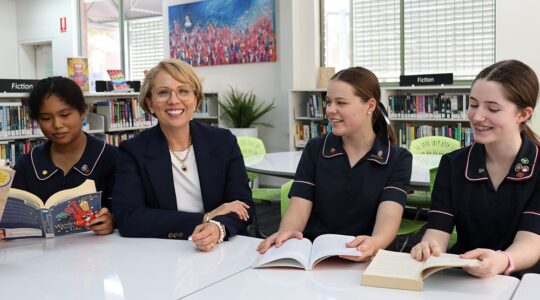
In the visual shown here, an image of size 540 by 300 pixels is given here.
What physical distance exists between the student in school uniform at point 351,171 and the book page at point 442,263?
0.53 metres

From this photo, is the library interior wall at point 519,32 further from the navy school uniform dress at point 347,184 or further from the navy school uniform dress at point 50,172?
the navy school uniform dress at point 50,172

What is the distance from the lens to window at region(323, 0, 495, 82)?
6.05 meters

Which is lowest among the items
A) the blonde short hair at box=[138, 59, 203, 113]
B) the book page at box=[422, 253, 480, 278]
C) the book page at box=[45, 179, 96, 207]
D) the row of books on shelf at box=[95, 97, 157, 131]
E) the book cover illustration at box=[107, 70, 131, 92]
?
the book page at box=[422, 253, 480, 278]

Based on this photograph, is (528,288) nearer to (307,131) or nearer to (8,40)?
(307,131)

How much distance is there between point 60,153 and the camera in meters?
2.17

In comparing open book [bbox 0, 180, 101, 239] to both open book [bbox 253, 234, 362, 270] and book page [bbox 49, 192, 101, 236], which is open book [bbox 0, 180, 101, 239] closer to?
book page [bbox 49, 192, 101, 236]

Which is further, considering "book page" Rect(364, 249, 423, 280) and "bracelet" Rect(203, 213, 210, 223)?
"bracelet" Rect(203, 213, 210, 223)

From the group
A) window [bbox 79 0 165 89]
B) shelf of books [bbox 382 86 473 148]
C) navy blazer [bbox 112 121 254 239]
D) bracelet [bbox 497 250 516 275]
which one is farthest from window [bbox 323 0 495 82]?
bracelet [bbox 497 250 516 275]

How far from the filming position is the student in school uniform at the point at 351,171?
192 cm

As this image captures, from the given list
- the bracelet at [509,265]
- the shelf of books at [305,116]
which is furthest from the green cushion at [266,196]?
the shelf of books at [305,116]

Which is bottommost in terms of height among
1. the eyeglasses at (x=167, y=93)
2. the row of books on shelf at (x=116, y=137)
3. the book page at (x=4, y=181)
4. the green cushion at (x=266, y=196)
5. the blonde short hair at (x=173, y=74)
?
the green cushion at (x=266, y=196)

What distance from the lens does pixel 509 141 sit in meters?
1.65

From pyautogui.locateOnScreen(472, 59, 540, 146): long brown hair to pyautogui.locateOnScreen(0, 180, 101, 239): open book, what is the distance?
134 centimetres

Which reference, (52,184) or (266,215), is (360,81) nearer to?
(52,184)
